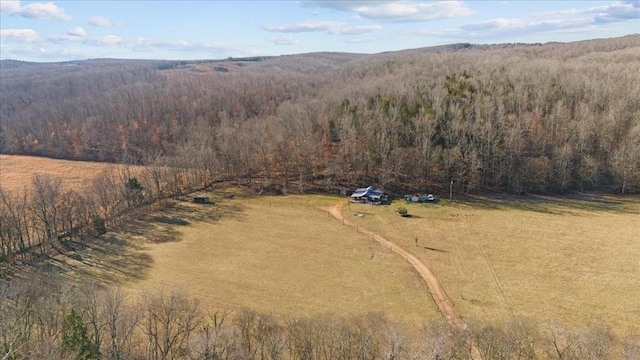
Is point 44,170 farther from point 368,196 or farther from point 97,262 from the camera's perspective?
point 368,196

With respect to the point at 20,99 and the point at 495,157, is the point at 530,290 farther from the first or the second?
the point at 20,99

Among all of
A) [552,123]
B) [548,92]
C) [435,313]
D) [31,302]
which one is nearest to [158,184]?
[31,302]

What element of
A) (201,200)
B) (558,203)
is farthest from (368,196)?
(558,203)

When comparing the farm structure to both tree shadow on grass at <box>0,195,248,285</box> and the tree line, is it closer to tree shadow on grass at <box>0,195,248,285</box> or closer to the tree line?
tree shadow on grass at <box>0,195,248,285</box>

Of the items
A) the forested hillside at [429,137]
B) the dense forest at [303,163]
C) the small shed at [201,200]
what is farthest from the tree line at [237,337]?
the forested hillside at [429,137]

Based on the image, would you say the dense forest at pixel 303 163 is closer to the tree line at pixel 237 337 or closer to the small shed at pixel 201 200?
the tree line at pixel 237 337

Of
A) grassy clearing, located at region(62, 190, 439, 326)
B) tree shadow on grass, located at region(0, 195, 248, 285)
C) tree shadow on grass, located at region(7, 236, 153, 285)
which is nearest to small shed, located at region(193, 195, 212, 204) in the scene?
tree shadow on grass, located at region(0, 195, 248, 285)

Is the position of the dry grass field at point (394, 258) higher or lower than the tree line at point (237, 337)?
lower

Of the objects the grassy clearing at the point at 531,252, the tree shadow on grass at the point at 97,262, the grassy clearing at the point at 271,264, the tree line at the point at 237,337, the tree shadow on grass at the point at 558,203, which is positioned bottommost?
the tree shadow on grass at the point at 558,203
